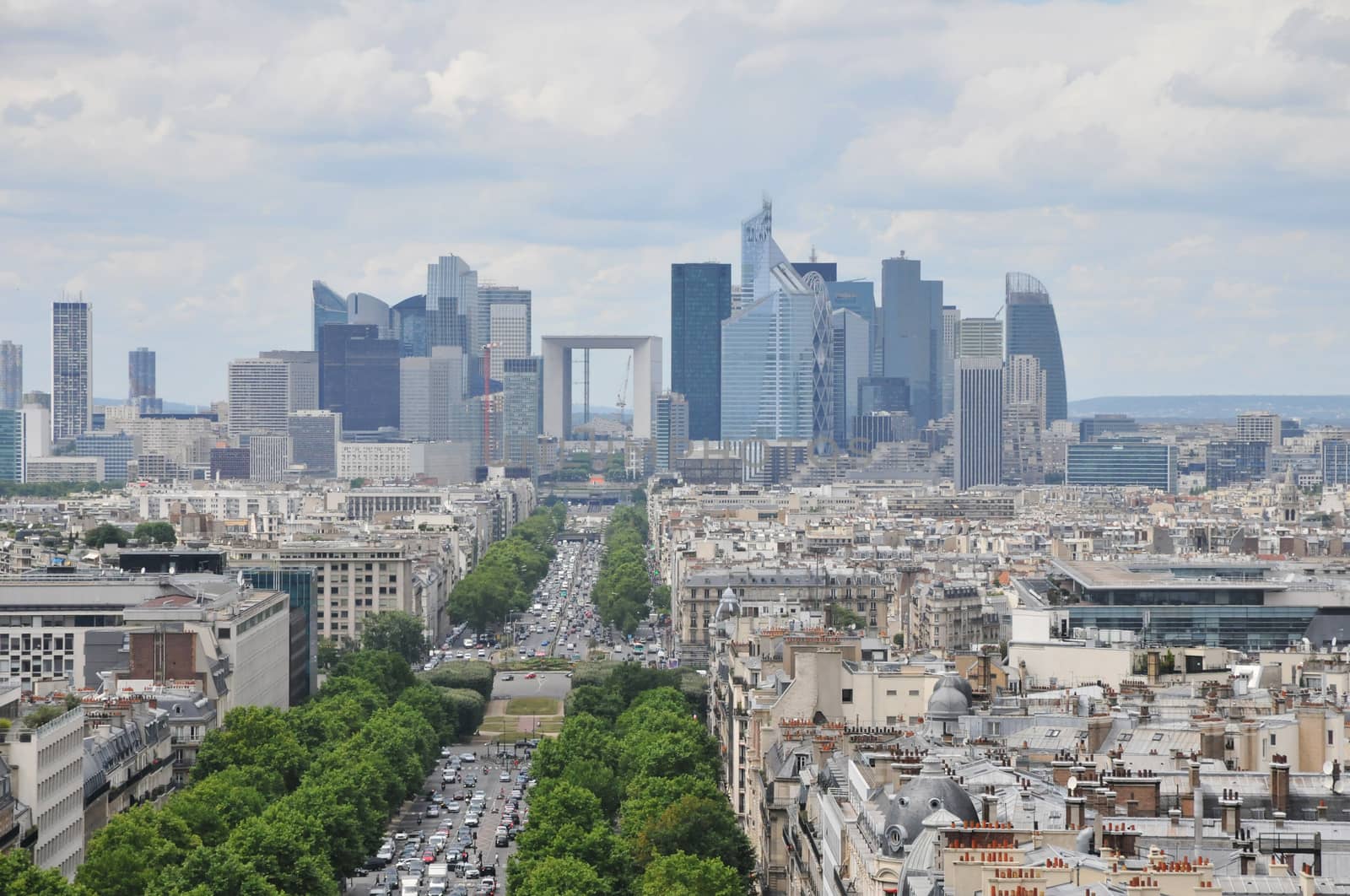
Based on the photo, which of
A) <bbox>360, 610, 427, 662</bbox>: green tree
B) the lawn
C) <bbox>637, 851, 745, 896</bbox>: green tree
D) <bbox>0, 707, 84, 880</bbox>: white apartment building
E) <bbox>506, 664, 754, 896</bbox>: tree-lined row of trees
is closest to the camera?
<bbox>637, 851, 745, 896</bbox>: green tree

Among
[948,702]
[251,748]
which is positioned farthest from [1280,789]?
[251,748]

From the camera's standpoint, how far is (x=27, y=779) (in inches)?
3300

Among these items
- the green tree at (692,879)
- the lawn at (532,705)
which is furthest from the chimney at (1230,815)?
the lawn at (532,705)

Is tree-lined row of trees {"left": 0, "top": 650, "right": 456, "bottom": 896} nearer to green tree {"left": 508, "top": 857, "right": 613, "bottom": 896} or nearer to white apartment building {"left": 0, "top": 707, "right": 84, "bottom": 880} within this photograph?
white apartment building {"left": 0, "top": 707, "right": 84, "bottom": 880}

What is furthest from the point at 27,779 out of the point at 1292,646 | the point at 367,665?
the point at 367,665

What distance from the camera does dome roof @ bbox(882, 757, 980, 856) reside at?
56312 millimetres

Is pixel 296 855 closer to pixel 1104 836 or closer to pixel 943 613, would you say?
pixel 1104 836

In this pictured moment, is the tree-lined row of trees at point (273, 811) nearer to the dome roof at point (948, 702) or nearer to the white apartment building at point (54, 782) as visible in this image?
the white apartment building at point (54, 782)

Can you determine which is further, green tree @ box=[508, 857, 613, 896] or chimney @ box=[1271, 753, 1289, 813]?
green tree @ box=[508, 857, 613, 896]

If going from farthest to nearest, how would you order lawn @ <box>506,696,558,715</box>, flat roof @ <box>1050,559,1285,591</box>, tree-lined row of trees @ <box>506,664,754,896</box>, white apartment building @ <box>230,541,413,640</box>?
white apartment building @ <box>230,541,413,640</box>, lawn @ <box>506,696,558,715</box>, flat roof @ <box>1050,559,1285,591</box>, tree-lined row of trees @ <box>506,664,754,896</box>

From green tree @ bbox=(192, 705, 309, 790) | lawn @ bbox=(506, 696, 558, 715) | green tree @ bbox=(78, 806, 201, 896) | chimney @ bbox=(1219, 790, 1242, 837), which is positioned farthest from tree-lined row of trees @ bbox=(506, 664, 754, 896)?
lawn @ bbox=(506, 696, 558, 715)

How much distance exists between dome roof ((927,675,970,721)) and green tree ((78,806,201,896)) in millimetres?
22320

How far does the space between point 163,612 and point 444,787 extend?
48.6ft

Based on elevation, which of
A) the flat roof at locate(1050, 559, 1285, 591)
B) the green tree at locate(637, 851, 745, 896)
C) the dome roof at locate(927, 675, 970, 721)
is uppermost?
the flat roof at locate(1050, 559, 1285, 591)
